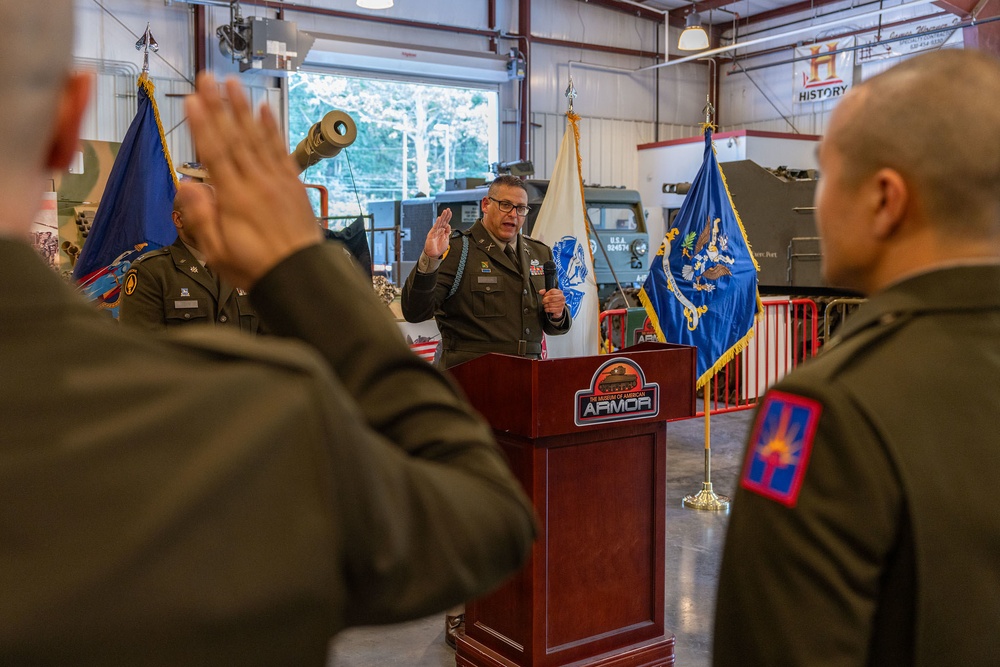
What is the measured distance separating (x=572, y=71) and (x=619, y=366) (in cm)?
1238

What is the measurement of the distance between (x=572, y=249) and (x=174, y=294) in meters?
2.84

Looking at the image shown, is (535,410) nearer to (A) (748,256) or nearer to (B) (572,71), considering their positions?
(A) (748,256)

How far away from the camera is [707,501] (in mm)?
5211

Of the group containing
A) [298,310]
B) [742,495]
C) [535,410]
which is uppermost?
[298,310]

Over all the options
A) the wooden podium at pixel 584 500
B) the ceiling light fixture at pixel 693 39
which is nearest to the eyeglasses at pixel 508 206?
the wooden podium at pixel 584 500

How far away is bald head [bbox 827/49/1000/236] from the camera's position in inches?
35.5

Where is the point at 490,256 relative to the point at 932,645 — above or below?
above

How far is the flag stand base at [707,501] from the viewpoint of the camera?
5.18 metres

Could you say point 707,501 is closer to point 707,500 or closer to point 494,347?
point 707,500

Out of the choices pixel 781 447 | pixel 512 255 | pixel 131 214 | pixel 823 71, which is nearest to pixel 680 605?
pixel 512 255

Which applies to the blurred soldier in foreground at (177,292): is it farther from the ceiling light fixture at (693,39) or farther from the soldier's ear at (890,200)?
the ceiling light fixture at (693,39)

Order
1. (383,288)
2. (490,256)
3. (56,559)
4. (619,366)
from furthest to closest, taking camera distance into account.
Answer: (383,288) < (490,256) < (619,366) < (56,559)

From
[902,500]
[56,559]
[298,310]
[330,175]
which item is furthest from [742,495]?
[330,175]

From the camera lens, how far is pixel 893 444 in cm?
85
